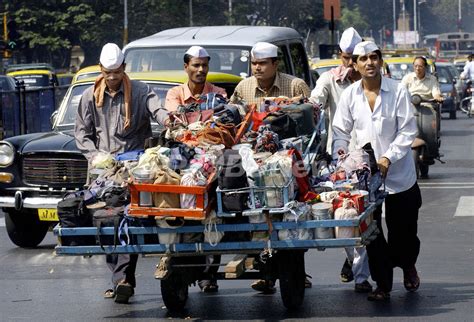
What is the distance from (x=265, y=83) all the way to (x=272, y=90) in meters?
0.09

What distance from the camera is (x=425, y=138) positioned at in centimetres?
2014

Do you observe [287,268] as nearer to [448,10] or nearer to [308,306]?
[308,306]

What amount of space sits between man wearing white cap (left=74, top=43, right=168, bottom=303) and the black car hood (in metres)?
3.12

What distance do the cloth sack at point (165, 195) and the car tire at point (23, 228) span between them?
5.73 metres

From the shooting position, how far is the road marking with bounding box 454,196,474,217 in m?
16.0

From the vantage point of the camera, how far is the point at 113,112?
1057 cm

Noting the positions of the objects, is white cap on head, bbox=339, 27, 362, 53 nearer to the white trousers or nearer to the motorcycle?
the white trousers

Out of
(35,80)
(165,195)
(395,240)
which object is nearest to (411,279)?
(395,240)

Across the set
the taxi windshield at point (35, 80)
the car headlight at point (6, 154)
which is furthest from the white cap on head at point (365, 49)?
the taxi windshield at point (35, 80)

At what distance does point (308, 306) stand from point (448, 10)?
166580 mm

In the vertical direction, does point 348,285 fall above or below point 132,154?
below

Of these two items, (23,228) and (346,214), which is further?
(23,228)

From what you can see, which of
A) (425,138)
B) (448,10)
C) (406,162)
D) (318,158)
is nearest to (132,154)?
(318,158)

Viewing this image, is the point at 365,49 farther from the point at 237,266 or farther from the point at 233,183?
the point at 237,266
